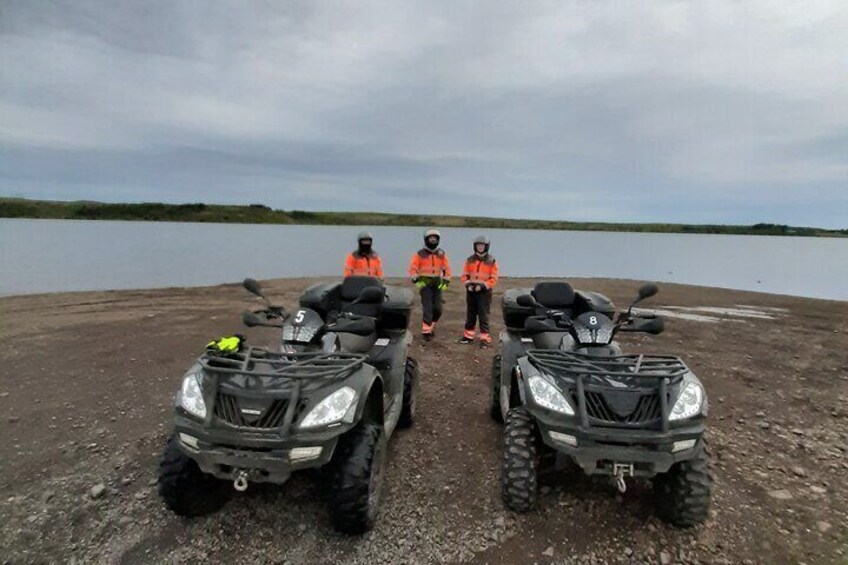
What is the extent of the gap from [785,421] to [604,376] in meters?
3.39

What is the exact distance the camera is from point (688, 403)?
10.2ft

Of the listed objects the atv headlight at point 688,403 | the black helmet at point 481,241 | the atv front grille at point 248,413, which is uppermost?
the black helmet at point 481,241

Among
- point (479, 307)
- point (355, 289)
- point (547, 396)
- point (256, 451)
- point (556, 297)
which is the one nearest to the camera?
point (256, 451)

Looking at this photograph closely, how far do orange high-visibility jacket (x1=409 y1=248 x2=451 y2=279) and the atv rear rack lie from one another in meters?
5.07

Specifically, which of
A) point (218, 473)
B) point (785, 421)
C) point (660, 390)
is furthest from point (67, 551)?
point (785, 421)

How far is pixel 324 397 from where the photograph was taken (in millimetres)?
2893

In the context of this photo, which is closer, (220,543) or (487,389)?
(220,543)

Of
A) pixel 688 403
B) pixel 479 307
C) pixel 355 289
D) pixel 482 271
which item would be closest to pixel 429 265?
pixel 482 271

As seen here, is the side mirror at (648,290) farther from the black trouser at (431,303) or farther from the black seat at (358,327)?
the black trouser at (431,303)

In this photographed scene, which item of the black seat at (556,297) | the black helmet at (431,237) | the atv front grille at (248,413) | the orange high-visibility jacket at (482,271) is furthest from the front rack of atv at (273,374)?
the orange high-visibility jacket at (482,271)

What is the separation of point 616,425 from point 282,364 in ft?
6.62

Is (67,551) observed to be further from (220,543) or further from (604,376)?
(604,376)

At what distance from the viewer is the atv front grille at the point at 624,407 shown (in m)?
3.04

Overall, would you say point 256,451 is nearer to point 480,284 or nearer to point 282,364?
point 282,364
